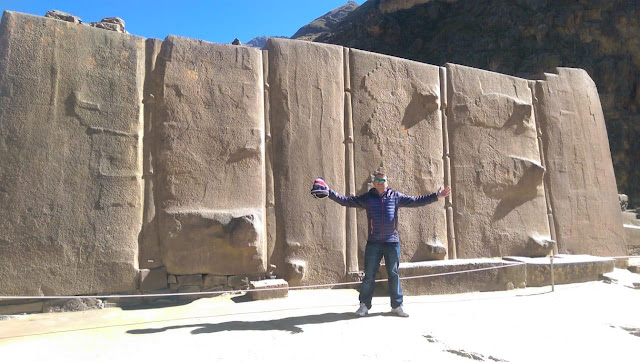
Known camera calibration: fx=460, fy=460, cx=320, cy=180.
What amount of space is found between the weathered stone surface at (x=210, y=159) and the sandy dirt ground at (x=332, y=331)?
555 mm

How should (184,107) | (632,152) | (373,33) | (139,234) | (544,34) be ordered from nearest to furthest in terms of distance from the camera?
(139,234) < (184,107) < (632,152) < (544,34) < (373,33)

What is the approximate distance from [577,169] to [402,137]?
10.4ft

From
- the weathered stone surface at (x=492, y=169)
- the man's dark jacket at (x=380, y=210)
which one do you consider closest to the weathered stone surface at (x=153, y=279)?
the man's dark jacket at (x=380, y=210)

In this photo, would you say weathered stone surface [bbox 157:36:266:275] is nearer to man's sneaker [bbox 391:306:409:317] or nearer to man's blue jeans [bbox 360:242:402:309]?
man's blue jeans [bbox 360:242:402:309]

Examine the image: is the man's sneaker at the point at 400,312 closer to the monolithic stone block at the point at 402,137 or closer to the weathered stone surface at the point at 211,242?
the monolithic stone block at the point at 402,137

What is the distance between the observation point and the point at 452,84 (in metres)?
6.56

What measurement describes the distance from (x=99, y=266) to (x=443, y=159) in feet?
14.5

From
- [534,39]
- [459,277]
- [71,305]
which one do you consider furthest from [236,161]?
[534,39]

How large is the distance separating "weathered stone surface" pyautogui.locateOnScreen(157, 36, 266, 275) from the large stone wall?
2 cm

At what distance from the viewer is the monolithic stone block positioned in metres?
5.80

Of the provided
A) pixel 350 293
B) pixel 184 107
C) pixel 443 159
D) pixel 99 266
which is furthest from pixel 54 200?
pixel 443 159

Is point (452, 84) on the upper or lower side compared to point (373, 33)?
lower

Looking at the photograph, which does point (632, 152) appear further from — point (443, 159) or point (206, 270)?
point (206, 270)

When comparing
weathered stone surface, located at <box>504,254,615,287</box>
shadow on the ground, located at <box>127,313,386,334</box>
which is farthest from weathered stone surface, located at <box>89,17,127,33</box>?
weathered stone surface, located at <box>504,254,615,287</box>
